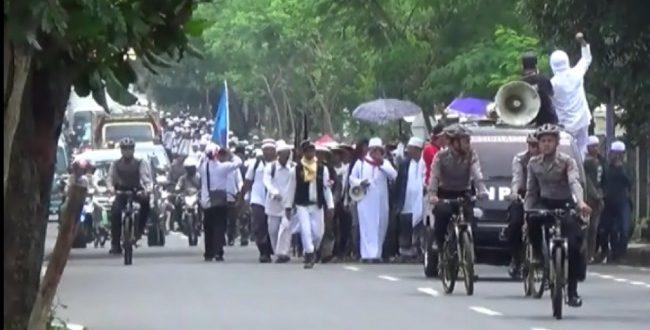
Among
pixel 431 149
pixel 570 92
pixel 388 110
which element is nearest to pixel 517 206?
pixel 570 92

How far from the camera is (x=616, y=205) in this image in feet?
106

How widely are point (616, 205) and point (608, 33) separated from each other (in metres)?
2.65

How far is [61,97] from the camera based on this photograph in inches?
539

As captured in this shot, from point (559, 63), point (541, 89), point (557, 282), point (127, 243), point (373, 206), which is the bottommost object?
point (557, 282)

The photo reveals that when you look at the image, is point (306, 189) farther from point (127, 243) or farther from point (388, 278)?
point (388, 278)

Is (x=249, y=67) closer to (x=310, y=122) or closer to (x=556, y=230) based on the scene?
(x=310, y=122)

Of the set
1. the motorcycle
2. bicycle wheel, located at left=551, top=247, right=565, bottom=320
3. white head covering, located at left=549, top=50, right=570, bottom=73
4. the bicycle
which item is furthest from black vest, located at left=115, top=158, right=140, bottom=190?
bicycle wheel, located at left=551, top=247, right=565, bottom=320

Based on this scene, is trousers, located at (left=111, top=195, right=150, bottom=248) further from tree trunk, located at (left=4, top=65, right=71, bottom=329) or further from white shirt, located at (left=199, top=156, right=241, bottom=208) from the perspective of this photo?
tree trunk, located at (left=4, top=65, right=71, bottom=329)

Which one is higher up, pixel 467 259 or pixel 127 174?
pixel 127 174

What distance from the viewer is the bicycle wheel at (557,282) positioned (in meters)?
20.0

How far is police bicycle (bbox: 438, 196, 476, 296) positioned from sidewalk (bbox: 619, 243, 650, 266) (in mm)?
9369

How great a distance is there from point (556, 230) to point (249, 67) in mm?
49203

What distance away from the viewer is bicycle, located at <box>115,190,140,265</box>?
30781 mm

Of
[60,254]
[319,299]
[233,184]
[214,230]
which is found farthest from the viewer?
[233,184]
